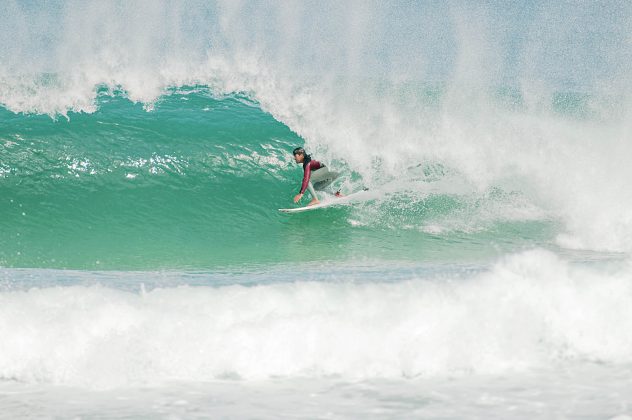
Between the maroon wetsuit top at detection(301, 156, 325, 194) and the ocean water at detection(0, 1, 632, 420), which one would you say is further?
the maroon wetsuit top at detection(301, 156, 325, 194)

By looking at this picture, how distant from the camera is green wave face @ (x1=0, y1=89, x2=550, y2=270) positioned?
855cm

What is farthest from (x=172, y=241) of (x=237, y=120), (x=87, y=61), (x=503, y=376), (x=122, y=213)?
(x=87, y=61)

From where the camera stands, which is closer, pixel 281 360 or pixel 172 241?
pixel 281 360

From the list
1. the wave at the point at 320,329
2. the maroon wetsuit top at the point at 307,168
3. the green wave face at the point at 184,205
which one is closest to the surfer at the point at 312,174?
the maroon wetsuit top at the point at 307,168

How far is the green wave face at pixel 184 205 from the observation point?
8.55 meters

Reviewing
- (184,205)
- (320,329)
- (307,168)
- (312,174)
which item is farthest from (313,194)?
(320,329)

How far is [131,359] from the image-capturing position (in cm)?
448

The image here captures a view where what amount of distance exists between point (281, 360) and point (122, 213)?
6233 mm

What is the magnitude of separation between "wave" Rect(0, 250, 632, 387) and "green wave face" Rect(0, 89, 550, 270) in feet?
8.48

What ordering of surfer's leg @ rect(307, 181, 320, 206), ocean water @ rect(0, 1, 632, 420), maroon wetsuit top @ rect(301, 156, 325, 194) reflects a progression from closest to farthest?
ocean water @ rect(0, 1, 632, 420) < maroon wetsuit top @ rect(301, 156, 325, 194) < surfer's leg @ rect(307, 181, 320, 206)

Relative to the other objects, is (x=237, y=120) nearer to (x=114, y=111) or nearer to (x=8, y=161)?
(x=114, y=111)

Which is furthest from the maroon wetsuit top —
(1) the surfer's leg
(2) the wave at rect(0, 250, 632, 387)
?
(2) the wave at rect(0, 250, 632, 387)

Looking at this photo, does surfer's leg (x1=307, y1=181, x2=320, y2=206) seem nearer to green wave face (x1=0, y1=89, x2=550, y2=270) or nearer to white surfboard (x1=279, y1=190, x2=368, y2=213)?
white surfboard (x1=279, y1=190, x2=368, y2=213)

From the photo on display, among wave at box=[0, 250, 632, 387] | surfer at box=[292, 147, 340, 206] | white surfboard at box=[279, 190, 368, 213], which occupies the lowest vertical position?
wave at box=[0, 250, 632, 387]
